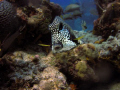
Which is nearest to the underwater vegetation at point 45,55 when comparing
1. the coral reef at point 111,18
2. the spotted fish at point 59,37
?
the spotted fish at point 59,37

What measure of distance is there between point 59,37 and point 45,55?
1.41 meters

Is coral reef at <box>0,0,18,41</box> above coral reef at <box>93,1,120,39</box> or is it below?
below

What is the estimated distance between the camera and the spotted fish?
7.79ft

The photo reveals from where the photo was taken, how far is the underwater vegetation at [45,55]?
2.54 metres

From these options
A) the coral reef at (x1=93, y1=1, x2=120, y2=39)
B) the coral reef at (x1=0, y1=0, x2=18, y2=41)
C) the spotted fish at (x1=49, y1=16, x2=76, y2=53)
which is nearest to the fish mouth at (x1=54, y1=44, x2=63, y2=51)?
the spotted fish at (x1=49, y1=16, x2=76, y2=53)

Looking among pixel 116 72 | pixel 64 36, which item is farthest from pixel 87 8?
pixel 64 36

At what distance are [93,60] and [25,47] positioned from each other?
2.61 meters

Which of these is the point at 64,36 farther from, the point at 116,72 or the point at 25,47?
the point at 116,72

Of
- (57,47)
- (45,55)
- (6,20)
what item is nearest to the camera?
(57,47)

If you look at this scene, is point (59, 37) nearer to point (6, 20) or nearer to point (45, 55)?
point (45, 55)

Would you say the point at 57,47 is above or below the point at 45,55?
above

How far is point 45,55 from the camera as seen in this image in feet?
11.7

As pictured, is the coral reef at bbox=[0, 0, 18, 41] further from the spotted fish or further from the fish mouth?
the fish mouth

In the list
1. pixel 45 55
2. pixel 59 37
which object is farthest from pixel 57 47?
pixel 45 55
